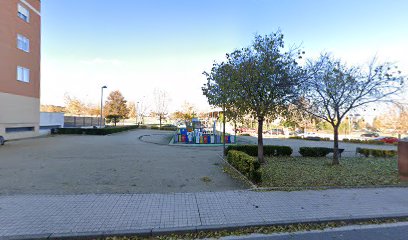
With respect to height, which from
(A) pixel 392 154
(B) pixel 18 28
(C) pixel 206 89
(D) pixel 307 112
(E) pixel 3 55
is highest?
(B) pixel 18 28

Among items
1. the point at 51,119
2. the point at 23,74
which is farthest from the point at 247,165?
the point at 51,119

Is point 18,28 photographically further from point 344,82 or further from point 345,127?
point 345,127

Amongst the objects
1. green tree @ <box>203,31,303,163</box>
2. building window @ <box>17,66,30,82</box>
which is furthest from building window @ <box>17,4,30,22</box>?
→ green tree @ <box>203,31,303,163</box>

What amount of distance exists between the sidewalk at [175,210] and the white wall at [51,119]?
2376 cm

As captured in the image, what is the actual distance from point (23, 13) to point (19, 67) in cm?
495

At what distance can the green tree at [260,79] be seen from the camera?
8766 mm

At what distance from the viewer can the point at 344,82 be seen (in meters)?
9.79

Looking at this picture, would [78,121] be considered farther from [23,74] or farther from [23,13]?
[23,13]

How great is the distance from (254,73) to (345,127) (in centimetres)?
5649

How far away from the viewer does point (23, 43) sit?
19984 mm

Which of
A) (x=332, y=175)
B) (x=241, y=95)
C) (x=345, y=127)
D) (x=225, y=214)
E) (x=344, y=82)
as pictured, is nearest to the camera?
(x=225, y=214)

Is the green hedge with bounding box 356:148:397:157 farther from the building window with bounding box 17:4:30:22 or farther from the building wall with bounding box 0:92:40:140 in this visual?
the building window with bounding box 17:4:30:22

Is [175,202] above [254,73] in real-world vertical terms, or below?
below

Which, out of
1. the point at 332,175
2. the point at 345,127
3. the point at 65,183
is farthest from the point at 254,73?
the point at 345,127
